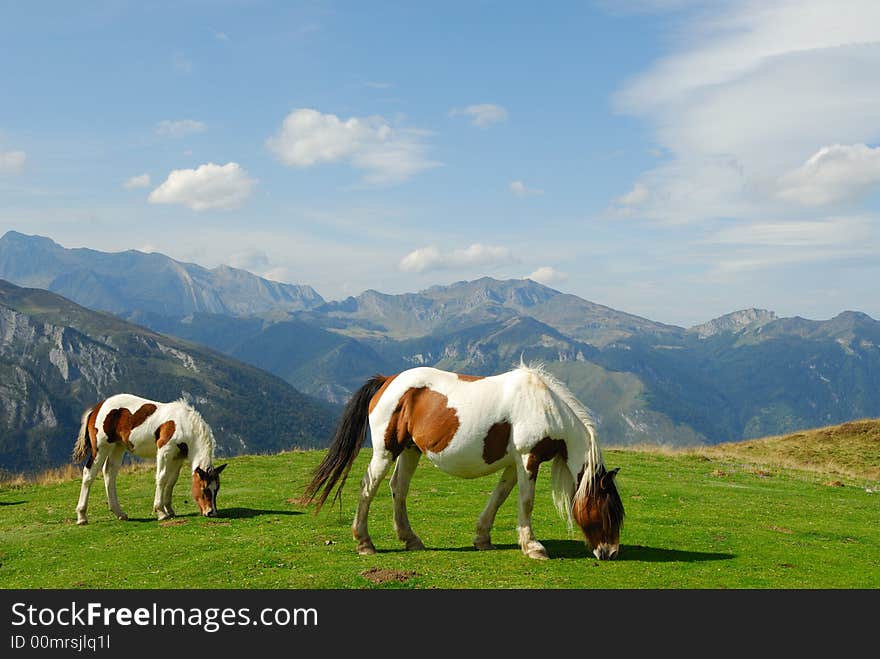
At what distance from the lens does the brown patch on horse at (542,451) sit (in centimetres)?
1346

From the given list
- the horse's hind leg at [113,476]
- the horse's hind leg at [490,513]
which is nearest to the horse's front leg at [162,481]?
the horse's hind leg at [113,476]

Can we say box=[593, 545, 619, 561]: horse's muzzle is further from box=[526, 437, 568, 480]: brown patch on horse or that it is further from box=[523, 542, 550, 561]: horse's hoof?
box=[526, 437, 568, 480]: brown patch on horse

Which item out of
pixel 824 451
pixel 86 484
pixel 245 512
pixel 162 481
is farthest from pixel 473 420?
pixel 824 451

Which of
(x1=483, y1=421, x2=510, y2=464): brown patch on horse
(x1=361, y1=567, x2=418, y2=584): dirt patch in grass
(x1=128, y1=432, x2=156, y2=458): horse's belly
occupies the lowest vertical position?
(x1=361, y1=567, x2=418, y2=584): dirt patch in grass

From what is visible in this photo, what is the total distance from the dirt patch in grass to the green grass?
0.08 m

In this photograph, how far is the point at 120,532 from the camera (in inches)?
713

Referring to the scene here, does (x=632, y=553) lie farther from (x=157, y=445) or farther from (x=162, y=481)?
(x=157, y=445)

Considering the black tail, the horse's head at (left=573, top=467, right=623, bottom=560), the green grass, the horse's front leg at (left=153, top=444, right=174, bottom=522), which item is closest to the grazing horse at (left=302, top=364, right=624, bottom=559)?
the horse's head at (left=573, top=467, right=623, bottom=560)

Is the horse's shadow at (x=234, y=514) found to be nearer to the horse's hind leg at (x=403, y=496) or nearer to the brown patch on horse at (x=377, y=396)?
the horse's hind leg at (x=403, y=496)

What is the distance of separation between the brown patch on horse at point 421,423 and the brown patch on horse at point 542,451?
1.59 m

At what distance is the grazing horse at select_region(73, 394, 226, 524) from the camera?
1962 cm

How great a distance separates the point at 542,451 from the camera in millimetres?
13531
